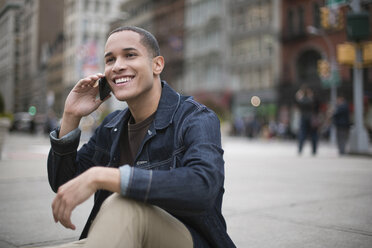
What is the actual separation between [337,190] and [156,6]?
61.3 m

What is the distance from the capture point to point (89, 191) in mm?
1730

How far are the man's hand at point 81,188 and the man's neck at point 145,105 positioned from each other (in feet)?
1.84

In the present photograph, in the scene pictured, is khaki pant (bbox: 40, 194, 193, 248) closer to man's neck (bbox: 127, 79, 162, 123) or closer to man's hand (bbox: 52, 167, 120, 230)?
man's hand (bbox: 52, 167, 120, 230)

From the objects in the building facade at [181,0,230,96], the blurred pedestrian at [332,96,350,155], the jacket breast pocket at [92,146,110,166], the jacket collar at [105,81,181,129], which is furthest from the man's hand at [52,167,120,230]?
the building facade at [181,0,230,96]

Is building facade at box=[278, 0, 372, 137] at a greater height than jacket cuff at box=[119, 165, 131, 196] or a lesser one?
greater

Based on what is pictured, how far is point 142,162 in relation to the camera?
2107 millimetres

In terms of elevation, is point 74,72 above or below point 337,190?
above

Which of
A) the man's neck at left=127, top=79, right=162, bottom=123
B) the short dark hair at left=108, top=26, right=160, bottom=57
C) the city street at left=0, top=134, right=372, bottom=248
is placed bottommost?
the city street at left=0, top=134, right=372, bottom=248

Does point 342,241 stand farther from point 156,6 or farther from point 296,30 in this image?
point 156,6

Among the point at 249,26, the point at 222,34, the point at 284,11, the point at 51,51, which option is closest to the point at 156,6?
the point at 222,34

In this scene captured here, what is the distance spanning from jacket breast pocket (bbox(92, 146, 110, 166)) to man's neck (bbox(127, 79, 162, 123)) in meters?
0.27

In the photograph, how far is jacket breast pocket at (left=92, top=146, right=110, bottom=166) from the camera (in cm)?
240

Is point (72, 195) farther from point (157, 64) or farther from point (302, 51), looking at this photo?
point (302, 51)

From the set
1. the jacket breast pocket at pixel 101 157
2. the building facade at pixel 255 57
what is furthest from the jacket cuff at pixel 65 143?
the building facade at pixel 255 57
